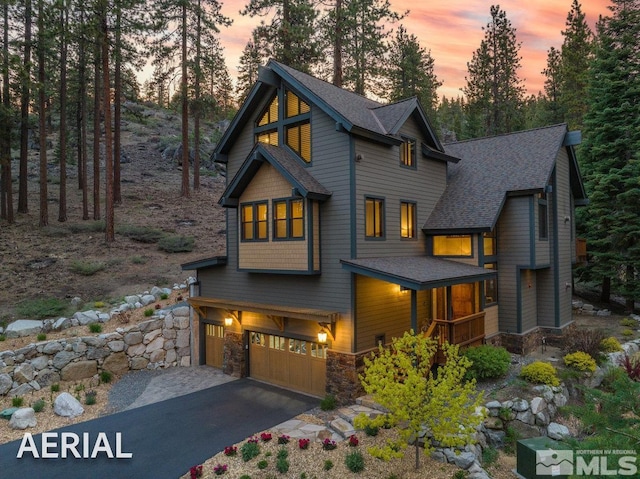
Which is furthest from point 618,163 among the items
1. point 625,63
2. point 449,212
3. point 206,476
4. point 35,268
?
point 35,268

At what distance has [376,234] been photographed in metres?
12.6

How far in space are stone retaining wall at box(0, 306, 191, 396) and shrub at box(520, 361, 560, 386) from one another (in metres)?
12.1

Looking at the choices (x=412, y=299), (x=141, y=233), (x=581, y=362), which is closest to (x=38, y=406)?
(x=412, y=299)

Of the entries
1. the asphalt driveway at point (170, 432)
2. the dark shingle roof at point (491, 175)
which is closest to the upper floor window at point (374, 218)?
the dark shingle roof at point (491, 175)

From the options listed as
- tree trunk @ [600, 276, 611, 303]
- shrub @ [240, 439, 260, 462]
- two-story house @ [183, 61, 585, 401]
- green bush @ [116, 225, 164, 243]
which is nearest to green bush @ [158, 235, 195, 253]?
green bush @ [116, 225, 164, 243]

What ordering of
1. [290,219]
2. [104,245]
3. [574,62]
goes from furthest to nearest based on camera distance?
[574,62], [104,245], [290,219]

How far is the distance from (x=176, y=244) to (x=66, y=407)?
39.8ft

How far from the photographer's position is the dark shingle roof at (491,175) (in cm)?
1420

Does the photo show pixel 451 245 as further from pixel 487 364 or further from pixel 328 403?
pixel 328 403

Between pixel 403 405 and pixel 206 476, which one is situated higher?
pixel 403 405

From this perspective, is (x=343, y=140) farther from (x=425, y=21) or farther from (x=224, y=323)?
(x=425, y=21)

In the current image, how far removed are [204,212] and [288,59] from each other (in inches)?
464

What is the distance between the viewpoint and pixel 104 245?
21297 mm

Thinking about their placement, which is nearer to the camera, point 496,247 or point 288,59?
point 496,247
